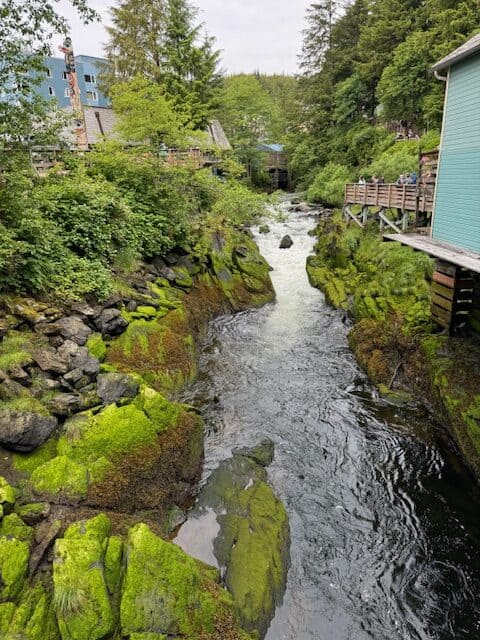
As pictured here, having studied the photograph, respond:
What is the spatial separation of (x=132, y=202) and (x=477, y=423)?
11.5 meters

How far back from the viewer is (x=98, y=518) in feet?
15.1

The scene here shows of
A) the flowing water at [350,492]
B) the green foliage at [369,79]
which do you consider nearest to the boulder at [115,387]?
the flowing water at [350,492]

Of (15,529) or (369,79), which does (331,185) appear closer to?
(369,79)

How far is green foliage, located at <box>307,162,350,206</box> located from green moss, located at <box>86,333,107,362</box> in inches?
924

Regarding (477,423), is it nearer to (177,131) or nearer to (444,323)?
(444,323)

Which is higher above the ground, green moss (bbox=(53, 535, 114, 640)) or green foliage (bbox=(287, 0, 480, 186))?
green foliage (bbox=(287, 0, 480, 186))

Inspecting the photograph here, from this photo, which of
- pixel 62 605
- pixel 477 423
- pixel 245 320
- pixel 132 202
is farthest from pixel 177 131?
pixel 62 605

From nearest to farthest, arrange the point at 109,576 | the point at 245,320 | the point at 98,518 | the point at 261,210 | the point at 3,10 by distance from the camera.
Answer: the point at 109,576 → the point at 98,518 → the point at 3,10 → the point at 245,320 → the point at 261,210

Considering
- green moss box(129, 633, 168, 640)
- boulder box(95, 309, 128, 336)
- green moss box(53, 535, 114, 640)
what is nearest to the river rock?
boulder box(95, 309, 128, 336)

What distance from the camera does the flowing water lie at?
17.2 feet

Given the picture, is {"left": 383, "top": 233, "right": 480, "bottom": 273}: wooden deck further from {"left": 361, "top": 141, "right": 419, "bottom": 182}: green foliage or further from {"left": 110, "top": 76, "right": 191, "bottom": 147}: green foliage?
{"left": 361, "top": 141, "right": 419, "bottom": 182}: green foliage

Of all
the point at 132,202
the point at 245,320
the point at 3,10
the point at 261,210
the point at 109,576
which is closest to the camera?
the point at 109,576

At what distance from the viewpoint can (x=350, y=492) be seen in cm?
719

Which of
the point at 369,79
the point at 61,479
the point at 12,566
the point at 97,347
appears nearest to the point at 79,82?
the point at 369,79
